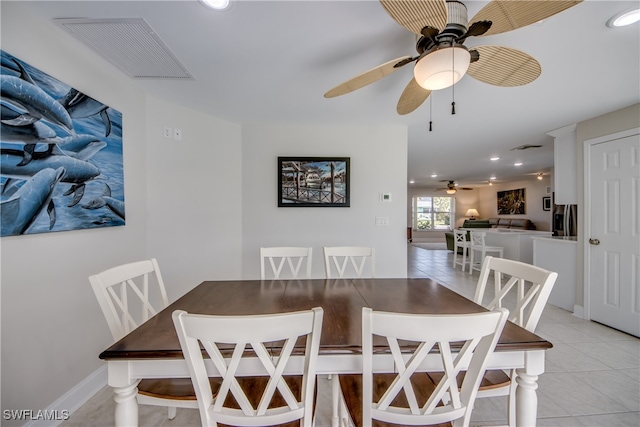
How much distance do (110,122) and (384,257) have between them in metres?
2.97

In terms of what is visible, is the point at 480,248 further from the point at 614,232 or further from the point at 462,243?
the point at 614,232

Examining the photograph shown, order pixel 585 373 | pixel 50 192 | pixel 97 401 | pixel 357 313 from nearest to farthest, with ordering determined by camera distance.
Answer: pixel 357 313 < pixel 50 192 < pixel 97 401 < pixel 585 373

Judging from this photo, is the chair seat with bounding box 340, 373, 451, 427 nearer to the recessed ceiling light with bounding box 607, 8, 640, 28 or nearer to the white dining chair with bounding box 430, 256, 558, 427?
the white dining chair with bounding box 430, 256, 558, 427

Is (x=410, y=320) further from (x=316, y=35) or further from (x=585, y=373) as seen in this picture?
(x=585, y=373)

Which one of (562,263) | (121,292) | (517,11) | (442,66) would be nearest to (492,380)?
(442,66)

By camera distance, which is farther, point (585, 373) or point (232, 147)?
point (232, 147)

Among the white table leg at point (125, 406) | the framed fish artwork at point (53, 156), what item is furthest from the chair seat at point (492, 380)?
the framed fish artwork at point (53, 156)

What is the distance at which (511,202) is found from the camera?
8938 millimetres

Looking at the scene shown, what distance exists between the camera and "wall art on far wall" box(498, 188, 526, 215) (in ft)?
27.9

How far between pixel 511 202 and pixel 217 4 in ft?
34.7

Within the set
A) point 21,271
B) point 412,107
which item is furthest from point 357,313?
point 21,271

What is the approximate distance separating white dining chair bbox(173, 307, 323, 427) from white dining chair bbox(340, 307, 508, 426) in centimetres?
18

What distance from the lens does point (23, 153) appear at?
4.37ft

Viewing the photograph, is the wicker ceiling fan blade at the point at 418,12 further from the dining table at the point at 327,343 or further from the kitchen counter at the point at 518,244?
the kitchen counter at the point at 518,244
